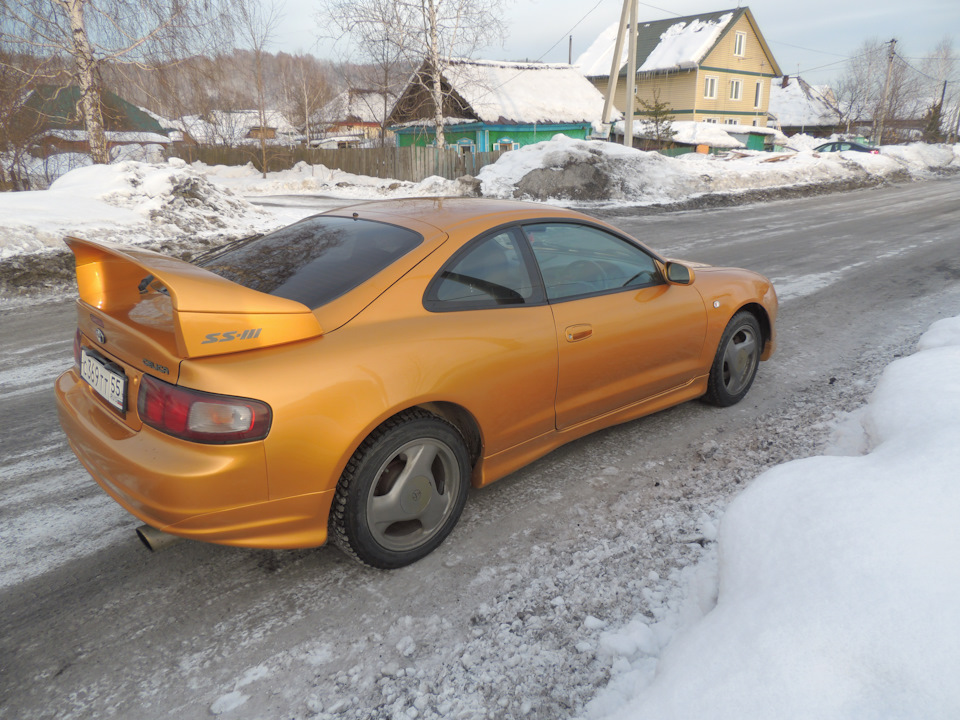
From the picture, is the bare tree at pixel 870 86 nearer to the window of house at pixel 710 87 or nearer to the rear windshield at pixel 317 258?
the window of house at pixel 710 87

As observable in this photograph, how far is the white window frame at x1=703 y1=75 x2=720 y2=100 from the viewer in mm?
44562

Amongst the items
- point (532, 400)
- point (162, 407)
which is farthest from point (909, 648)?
point (162, 407)

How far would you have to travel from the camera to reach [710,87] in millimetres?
44938

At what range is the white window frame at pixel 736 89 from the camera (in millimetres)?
46381

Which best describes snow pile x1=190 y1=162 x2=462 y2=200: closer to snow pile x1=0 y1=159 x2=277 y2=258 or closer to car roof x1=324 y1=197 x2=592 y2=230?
snow pile x1=0 y1=159 x2=277 y2=258

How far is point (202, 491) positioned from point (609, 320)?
7.17 feet

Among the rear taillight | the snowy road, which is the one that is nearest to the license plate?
the rear taillight

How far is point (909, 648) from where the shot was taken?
5.24 ft

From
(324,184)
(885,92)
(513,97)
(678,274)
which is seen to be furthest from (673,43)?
(678,274)

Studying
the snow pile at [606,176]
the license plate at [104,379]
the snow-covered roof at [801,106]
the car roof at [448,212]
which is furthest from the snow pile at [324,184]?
the snow-covered roof at [801,106]

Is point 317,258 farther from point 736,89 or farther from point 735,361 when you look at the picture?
point 736,89

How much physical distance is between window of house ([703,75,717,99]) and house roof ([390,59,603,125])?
13345 millimetres

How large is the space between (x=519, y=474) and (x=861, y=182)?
88.0 feet

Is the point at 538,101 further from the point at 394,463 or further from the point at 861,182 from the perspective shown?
the point at 394,463
